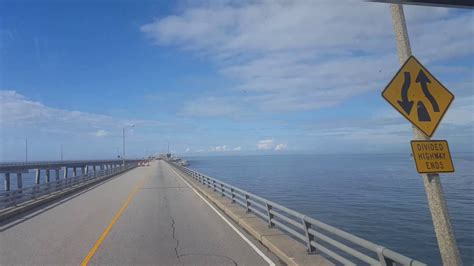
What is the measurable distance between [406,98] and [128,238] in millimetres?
8955

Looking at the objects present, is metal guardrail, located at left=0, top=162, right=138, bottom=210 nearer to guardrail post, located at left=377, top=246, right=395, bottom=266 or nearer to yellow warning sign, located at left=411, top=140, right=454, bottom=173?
guardrail post, located at left=377, top=246, right=395, bottom=266

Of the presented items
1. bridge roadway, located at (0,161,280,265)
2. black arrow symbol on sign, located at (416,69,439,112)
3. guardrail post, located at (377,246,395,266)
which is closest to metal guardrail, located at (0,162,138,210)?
bridge roadway, located at (0,161,280,265)

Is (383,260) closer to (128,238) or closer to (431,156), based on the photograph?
(431,156)

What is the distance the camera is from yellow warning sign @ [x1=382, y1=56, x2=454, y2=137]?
548 centimetres

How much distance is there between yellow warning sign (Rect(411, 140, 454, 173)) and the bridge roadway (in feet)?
15.4

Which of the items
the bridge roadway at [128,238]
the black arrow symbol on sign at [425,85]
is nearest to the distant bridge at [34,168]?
the bridge roadway at [128,238]

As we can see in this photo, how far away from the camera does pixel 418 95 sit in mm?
5562

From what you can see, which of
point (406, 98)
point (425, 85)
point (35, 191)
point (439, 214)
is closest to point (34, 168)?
point (35, 191)

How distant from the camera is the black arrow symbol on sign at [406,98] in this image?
552 centimetres

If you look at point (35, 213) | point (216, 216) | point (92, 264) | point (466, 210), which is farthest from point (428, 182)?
point (466, 210)

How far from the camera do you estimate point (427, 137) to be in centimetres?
A: 547

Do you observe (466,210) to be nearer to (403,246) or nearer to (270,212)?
(403,246)

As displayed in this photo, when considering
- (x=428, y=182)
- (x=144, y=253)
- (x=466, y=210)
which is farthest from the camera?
(x=466, y=210)

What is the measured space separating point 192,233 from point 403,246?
13042 mm
